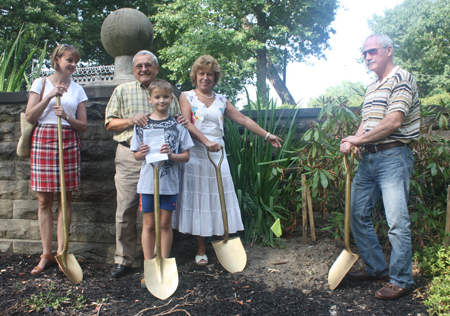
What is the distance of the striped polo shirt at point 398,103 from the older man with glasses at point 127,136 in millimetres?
1469

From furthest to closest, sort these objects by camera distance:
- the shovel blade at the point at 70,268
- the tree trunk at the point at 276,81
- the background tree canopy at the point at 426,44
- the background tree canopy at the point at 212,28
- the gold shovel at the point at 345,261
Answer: the background tree canopy at the point at 426,44 → the tree trunk at the point at 276,81 → the background tree canopy at the point at 212,28 → the shovel blade at the point at 70,268 → the gold shovel at the point at 345,261

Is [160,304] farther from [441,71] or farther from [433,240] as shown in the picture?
[441,71]

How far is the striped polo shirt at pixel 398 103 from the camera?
2281 millimetres

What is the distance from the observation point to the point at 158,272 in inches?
95.3

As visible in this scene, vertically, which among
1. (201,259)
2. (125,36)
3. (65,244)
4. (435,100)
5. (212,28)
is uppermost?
(212,28)

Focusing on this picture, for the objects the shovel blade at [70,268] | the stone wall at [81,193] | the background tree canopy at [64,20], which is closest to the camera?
the shovel blade at [70,268]

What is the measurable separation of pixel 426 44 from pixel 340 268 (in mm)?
23307

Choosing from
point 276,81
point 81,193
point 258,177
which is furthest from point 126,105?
point 276,81

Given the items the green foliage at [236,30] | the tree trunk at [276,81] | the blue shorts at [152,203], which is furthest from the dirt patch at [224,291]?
the tree trunk at [276,81]

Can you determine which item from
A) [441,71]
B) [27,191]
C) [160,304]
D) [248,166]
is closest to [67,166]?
[27,191]

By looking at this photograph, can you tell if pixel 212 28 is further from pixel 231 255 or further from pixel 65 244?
pixel 65 244

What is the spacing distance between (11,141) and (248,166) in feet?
7.52

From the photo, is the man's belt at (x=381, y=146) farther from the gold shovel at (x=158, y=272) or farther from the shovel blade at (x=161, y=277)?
the shovel blade at (x=161, y=277)

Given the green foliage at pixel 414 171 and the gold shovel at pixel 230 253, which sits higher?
the green foliage at pixel 414 171
